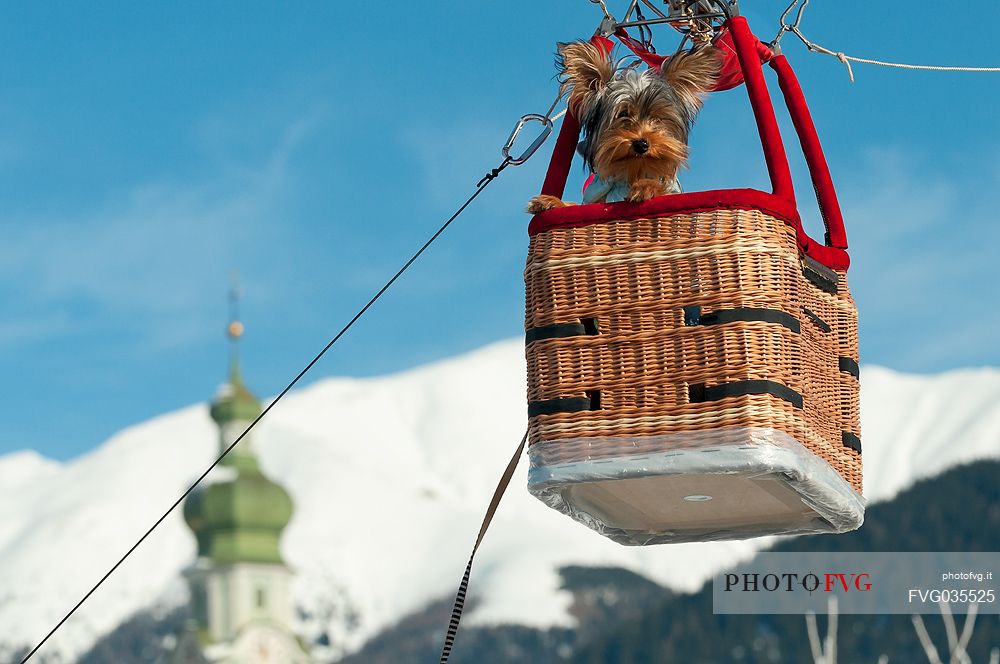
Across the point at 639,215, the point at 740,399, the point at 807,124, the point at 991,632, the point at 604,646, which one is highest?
the point at 604,646

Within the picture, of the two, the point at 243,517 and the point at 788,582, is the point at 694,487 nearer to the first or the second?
the point at 788,582

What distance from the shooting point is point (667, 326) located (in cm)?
513

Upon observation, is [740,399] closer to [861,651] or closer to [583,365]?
[583,365]

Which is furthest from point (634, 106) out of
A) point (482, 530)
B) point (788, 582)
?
point (788, 582)

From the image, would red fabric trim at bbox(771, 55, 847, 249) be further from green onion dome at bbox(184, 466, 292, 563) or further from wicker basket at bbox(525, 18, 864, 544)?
green onion dome at bbox(184, 466, 292, 563)

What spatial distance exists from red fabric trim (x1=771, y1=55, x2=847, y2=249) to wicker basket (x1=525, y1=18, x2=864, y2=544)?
20 centimetres

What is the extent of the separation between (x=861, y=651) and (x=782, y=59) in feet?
343

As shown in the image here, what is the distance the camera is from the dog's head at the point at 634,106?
5.14 m

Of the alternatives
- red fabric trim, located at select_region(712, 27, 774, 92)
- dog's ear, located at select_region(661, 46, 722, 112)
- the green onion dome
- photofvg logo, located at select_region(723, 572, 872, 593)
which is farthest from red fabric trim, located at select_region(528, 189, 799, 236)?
the green onion dome

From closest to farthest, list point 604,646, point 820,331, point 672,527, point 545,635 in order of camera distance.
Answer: point 820,331, point 672,527, point 604,646, point 545,635

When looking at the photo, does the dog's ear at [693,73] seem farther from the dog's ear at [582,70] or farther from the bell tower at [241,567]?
the bell tower at [241,567]

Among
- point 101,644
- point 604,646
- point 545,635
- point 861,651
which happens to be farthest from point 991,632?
point 101,644

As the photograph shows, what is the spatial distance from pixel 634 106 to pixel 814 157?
0.61 m

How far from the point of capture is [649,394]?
16.8 feet
